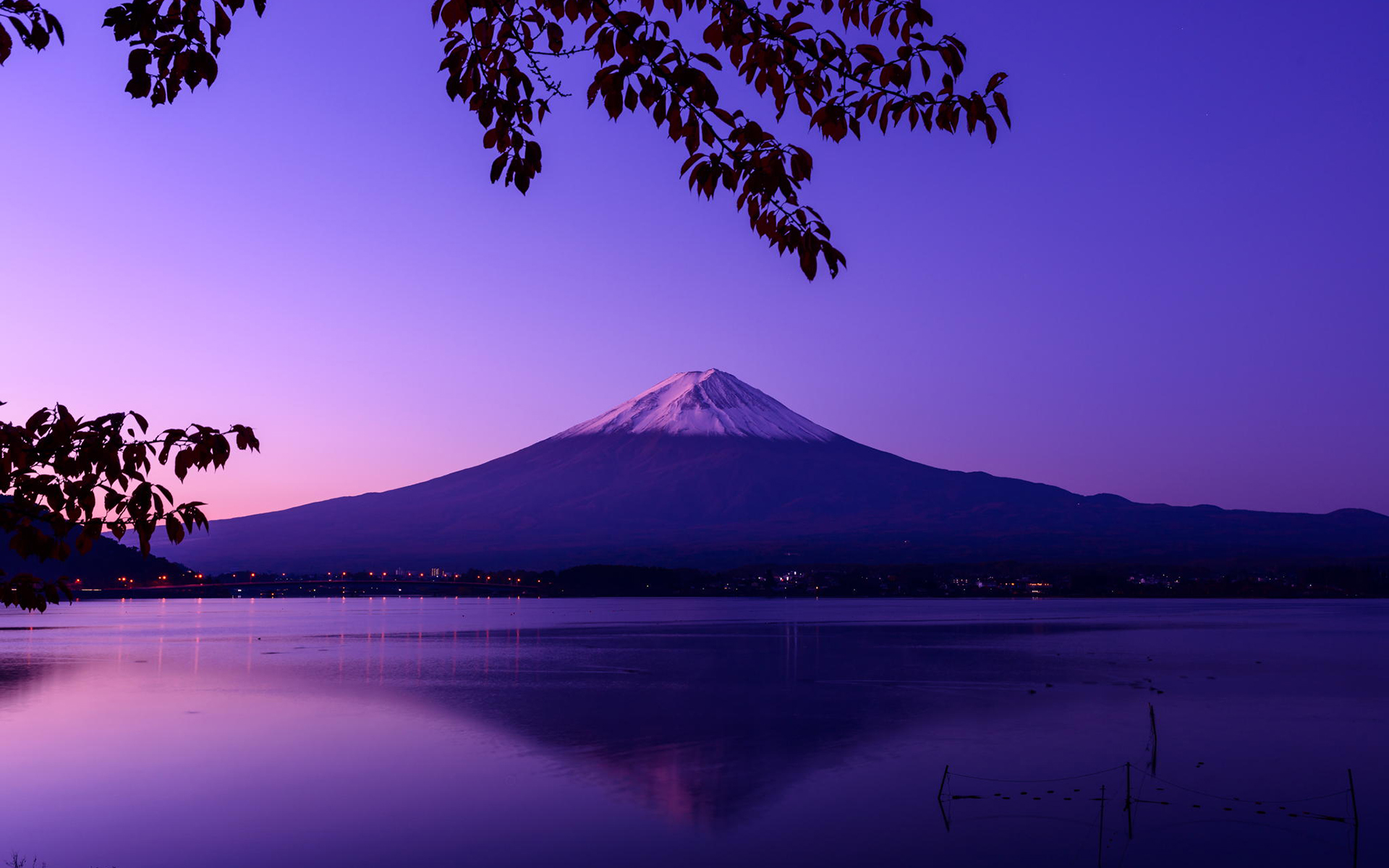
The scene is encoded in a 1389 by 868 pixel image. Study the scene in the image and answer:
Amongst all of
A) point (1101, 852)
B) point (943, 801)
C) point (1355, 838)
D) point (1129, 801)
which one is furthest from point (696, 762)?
point (1355, 838)

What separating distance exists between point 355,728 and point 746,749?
37.0 ft

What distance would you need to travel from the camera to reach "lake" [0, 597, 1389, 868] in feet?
57.6

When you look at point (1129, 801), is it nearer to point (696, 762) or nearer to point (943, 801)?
point (943, 801)

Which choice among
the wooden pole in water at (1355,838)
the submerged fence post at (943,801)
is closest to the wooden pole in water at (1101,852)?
the submerged fence post at (943,801)

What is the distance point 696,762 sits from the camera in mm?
24938

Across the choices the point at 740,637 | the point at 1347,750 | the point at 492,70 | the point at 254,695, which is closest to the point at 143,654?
the point at 254,695

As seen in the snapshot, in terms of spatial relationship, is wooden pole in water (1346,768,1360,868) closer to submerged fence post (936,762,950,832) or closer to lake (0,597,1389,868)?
lake (0,597,1389,868)

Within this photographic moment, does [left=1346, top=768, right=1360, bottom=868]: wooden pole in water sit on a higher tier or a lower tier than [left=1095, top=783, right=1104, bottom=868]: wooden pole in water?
lower

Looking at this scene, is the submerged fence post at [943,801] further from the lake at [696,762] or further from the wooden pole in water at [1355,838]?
the wooden pole in water at [1355,838]

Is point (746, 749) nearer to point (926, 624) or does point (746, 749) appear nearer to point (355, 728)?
point (355, 728)

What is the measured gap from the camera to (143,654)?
64062 mm

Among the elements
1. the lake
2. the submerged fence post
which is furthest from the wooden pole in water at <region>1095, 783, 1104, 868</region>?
the submerged fence post

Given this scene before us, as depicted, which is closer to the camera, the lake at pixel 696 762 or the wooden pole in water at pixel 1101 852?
the wooden pole in water at pixel 1101 852

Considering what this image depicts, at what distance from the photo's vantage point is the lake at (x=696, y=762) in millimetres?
17547
